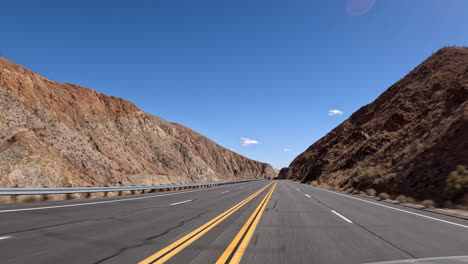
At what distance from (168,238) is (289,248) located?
2530 millimetres

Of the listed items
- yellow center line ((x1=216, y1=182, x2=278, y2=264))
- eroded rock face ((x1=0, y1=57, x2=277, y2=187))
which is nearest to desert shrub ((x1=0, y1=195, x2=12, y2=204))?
eroded rock face ((x1=0, y1=57, x2=277, y2=187))

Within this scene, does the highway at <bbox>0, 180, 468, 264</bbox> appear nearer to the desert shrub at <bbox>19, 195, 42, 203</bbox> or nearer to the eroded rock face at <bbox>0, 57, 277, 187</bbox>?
the desert shrub at <bbox>19, 195, 42, 203</bbox>

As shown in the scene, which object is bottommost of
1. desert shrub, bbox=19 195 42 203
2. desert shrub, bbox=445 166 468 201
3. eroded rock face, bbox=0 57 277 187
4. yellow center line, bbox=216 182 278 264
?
yellow center line, bbox=216 182 278 264

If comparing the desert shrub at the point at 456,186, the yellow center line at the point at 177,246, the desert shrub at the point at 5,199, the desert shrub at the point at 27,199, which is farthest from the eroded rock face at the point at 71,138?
the desert shrub at the point at 456,186

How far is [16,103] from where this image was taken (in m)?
28.3

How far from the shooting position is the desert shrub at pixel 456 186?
584 inches

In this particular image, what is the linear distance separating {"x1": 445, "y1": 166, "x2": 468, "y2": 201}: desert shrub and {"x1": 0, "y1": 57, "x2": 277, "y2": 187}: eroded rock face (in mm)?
26680

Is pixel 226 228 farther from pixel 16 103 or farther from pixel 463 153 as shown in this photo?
pixel 16 103

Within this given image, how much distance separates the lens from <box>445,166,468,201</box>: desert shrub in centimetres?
1484

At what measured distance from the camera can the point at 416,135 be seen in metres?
29.6

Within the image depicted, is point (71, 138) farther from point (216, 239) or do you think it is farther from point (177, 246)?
point (177, 246)

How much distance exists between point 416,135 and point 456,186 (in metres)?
16.4

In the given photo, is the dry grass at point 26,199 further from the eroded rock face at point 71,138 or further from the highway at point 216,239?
the eroded rock face at point 71,138

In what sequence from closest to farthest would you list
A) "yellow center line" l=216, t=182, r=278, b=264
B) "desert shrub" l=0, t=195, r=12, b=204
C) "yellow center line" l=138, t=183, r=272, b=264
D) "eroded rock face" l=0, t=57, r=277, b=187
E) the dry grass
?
"yellow center line" l=138, t=183, r=272, b=264 → "yellow center line" l=216, t=182, r=278, b=264 → "desert shrub" l=0, t=195, r=12, b=204 → the dry grass → "eroded rock face" l=0, t=57, r=277, b=187
